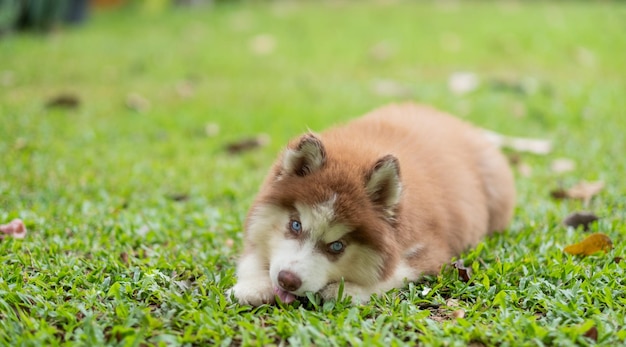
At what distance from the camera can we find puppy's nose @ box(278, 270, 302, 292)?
3660 mm

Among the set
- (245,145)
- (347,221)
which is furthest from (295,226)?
(245,145)

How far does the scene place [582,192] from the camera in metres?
6.20

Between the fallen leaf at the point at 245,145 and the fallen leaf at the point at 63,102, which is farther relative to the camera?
the fallen leaf at the point at 63,102

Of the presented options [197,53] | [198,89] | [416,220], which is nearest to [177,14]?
[197,53]

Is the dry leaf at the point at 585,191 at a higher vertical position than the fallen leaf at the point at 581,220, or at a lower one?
lower

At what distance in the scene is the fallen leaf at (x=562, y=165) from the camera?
23.8 ft

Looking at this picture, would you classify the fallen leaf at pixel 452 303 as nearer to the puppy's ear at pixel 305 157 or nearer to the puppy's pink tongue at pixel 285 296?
the puppy's pink tongue at pixel 285 296

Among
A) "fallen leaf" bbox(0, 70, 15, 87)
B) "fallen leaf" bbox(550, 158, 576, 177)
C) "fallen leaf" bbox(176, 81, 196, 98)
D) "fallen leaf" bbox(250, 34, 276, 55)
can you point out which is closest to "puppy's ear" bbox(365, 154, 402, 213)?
"fallen leaf" bbox(550, 158, 576, 177)

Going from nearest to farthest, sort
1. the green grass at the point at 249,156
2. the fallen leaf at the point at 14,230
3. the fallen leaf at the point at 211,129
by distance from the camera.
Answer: the green grass at the point at 249,156
the fallen leaf at the point at 14,230
the fallen leaf at the point at 211,129

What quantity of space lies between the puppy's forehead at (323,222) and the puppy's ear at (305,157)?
8.9 inches

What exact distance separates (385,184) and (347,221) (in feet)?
0.98

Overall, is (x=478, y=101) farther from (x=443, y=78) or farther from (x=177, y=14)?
(x=177, y=14)

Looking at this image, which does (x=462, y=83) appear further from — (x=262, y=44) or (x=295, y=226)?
(x=295, y=226)

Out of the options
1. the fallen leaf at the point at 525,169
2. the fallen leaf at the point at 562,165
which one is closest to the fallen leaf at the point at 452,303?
the fallen leaf at the point at 525,169
